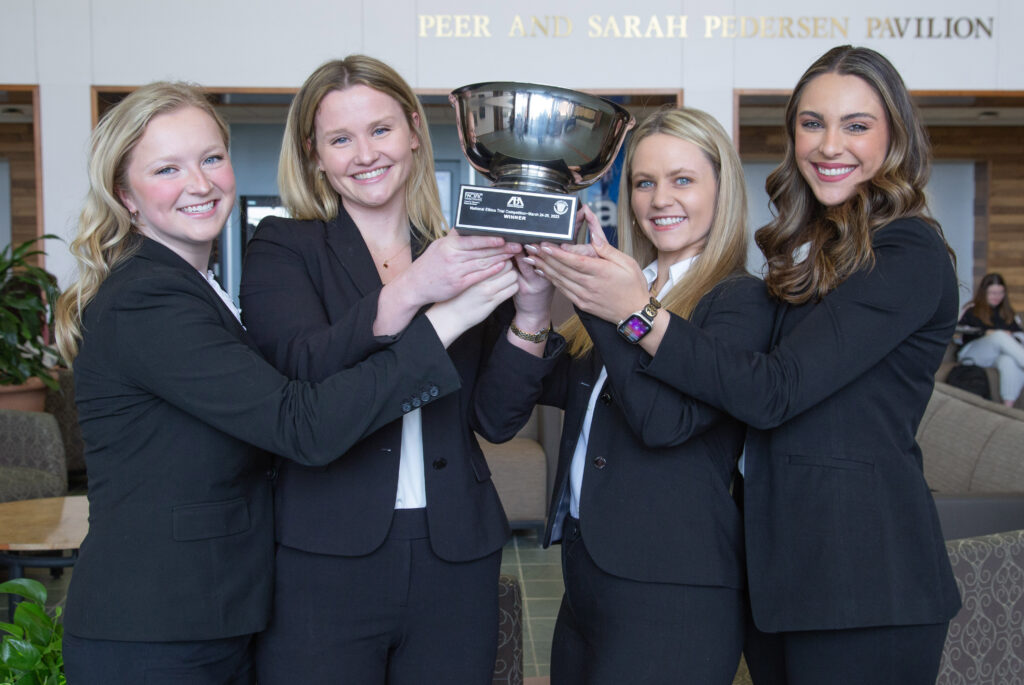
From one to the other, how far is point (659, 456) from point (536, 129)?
1.74 feet

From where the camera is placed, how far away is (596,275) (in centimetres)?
130

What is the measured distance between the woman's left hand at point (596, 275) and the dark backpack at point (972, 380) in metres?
5.92

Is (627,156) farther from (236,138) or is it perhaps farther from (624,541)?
(236,138)

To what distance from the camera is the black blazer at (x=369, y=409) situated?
4.42 feet

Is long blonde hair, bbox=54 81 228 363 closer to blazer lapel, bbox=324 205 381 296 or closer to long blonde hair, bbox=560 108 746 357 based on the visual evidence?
blazer lapel, bbox=324 205 381 296

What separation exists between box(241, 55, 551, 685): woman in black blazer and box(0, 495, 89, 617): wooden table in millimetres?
1618

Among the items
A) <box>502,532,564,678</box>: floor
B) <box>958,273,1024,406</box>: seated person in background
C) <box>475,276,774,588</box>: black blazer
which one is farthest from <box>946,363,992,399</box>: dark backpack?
<box>475,276,774,588</box>: black blazer

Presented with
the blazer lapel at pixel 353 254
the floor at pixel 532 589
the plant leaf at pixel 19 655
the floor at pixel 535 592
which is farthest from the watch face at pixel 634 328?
the floor at pixel 532 589

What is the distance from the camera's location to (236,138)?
9.55 meters

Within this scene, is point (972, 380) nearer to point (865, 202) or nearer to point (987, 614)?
point (987, 614)

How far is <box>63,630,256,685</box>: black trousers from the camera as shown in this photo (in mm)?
1231

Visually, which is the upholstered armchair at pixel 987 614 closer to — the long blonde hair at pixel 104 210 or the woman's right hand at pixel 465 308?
the woman's right hand at pixel 465 308

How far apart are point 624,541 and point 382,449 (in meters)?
0.39

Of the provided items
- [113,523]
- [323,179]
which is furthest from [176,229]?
[113,523]
